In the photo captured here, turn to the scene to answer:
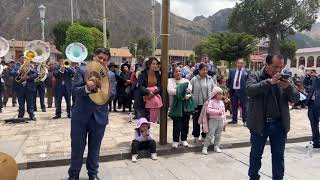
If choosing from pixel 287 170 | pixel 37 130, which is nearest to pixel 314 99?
pixel 287 170

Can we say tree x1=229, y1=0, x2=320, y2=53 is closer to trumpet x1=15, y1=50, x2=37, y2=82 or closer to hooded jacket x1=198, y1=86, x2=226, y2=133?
trumpet x1=15, y1=50, x2=37, y2=82

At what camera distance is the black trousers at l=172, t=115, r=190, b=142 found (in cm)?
815

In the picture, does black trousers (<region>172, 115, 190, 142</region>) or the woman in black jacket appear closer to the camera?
the woman in black jacket

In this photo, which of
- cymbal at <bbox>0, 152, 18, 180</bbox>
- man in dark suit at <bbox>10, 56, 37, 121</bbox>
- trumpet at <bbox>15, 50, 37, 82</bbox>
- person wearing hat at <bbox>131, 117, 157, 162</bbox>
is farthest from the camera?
man in dark suit at <bbox>10, 56, 37, 121</bbox>

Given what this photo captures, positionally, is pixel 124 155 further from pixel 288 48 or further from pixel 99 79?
pixel 288 48

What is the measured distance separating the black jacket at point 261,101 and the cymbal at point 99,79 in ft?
6.39

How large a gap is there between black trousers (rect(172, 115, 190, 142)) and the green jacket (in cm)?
14

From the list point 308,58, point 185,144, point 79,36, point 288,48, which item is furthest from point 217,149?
point 308,58

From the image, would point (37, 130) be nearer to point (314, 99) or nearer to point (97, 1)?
point (314, 99)

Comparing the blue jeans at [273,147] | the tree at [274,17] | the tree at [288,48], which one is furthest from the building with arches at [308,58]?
the blue jeans at [273,147]

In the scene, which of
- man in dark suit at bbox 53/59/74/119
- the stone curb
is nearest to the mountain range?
man in dark suit at bbox 53/59/74/119

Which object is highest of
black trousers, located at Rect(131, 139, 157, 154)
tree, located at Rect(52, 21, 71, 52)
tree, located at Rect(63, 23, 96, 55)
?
tree, located at Rect(52, 21, 71, 52)

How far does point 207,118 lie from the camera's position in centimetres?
816

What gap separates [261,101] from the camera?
5.24m
